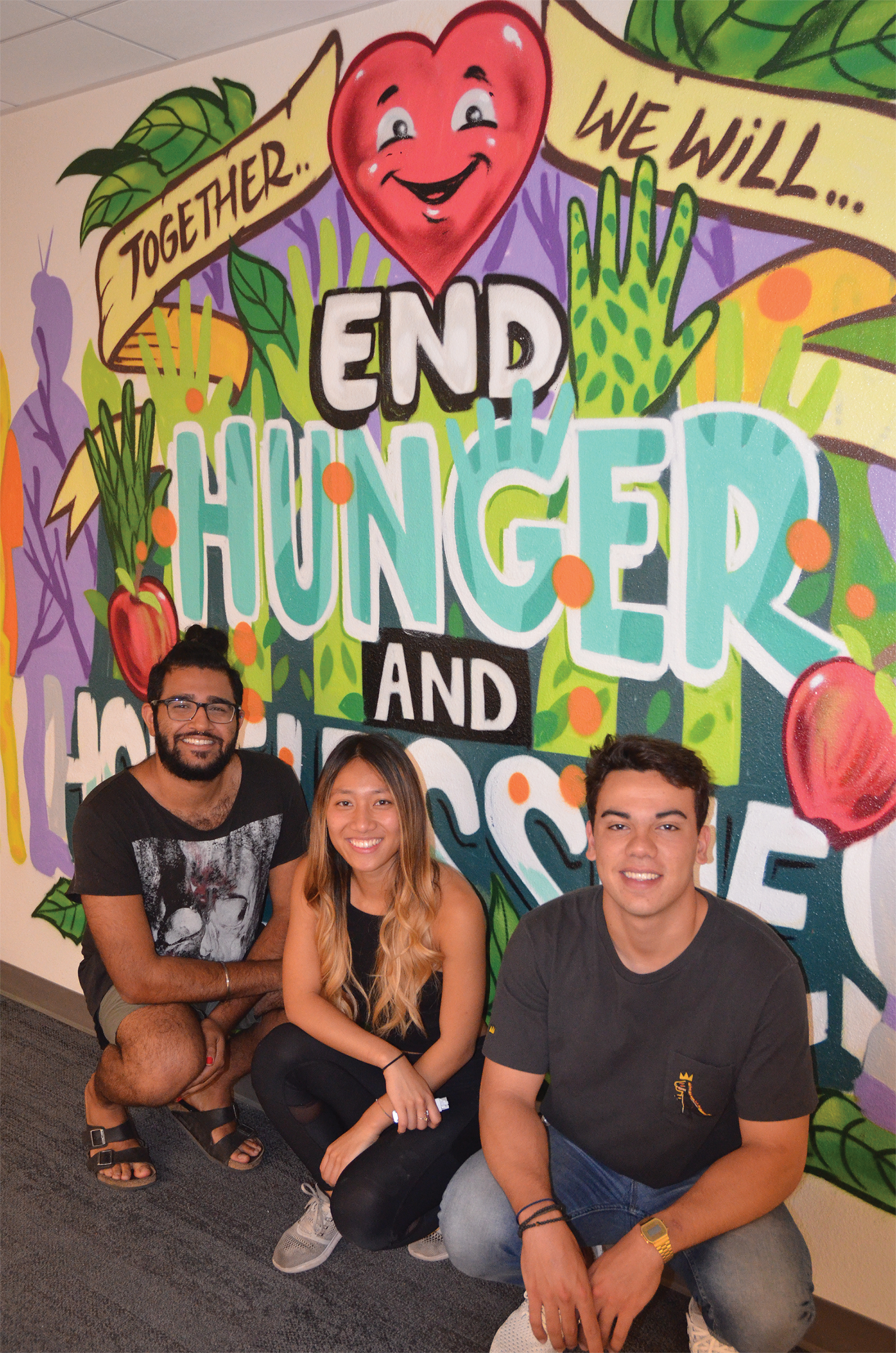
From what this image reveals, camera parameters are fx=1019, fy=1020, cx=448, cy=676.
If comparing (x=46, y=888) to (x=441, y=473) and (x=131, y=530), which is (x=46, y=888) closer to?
(x=131, y=530)

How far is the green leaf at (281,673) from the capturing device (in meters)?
2.79

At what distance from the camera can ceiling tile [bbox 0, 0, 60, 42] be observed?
2.42 metres

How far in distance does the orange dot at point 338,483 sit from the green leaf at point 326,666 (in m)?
0.38

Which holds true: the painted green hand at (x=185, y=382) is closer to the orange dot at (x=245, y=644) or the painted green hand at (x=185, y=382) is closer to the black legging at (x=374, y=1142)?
the orange dot at (x=245, y=644)

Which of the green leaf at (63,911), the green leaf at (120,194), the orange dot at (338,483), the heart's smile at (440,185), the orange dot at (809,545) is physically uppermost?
the green leaf at (120,194)

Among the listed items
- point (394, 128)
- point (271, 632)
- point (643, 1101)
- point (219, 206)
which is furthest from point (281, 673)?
point (643, 1101)

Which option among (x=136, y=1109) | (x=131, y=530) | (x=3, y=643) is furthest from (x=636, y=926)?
(x=3, y=643)

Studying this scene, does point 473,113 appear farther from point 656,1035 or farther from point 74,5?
point 656,1035

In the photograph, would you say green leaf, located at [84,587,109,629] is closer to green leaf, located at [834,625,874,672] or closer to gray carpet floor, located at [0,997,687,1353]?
gray carpet floor, located at [0,997,687,1353]

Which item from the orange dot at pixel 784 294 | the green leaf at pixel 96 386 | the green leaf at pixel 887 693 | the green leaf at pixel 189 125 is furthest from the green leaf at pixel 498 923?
the green leaf at pixel 189 125

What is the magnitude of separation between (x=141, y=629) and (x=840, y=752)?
210 cm

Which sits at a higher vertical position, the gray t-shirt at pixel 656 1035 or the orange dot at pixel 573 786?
the orange dot at pixel 573 786

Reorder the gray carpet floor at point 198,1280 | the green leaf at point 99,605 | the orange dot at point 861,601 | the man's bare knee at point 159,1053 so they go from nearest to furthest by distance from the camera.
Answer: the orange dot at point 861,601
the gray carpet floor at point 198,1280
the man's bare knee at point 159,1053
the green leaf at point 99,605

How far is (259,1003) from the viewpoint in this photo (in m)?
2.78
